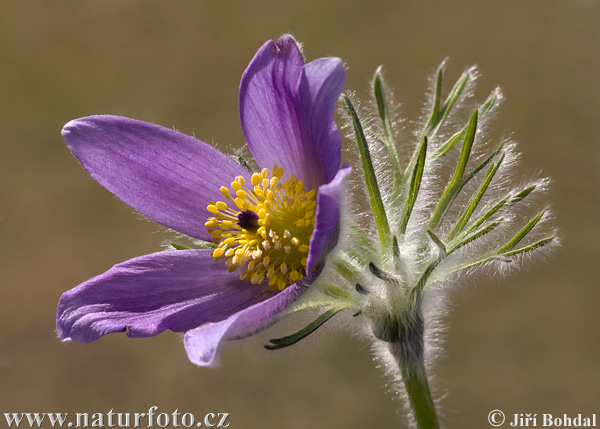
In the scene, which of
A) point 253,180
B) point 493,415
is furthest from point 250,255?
point 493,415

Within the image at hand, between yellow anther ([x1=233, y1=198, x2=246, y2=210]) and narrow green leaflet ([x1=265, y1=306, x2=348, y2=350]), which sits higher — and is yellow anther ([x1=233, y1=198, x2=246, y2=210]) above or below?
above

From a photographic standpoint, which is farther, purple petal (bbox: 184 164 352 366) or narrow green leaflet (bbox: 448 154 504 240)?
Answer: narrow green leaflet (bbox: 448 154 504 240)

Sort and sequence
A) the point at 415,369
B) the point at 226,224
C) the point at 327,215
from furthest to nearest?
the point at 226,224 < the point at 415,369 < the point at 327,215

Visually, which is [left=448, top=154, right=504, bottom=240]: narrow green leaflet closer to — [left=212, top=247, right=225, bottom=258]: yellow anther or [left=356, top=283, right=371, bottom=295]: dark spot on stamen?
[left=356, top=283, right=371, bottom=295]: dark spot on stamen

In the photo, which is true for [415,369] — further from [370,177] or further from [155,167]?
[155,167]

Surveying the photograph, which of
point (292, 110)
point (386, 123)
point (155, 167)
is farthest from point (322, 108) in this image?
point (155, 167)

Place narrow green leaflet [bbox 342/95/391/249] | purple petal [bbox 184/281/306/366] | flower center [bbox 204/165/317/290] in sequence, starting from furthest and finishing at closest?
flower center [bbox 204/165/317/290] < narrow green leaflet [bbox 342/95/391/249] < purple petal [bbox 184/281/306/366]

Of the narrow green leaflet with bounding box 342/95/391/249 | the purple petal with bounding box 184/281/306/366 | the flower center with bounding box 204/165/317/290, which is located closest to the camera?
the purple petal with bounding box 184/281/306/366

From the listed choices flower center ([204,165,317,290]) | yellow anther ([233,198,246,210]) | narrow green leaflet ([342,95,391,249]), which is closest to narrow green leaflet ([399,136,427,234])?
narrow green leaflet ([342,95,391,249])
